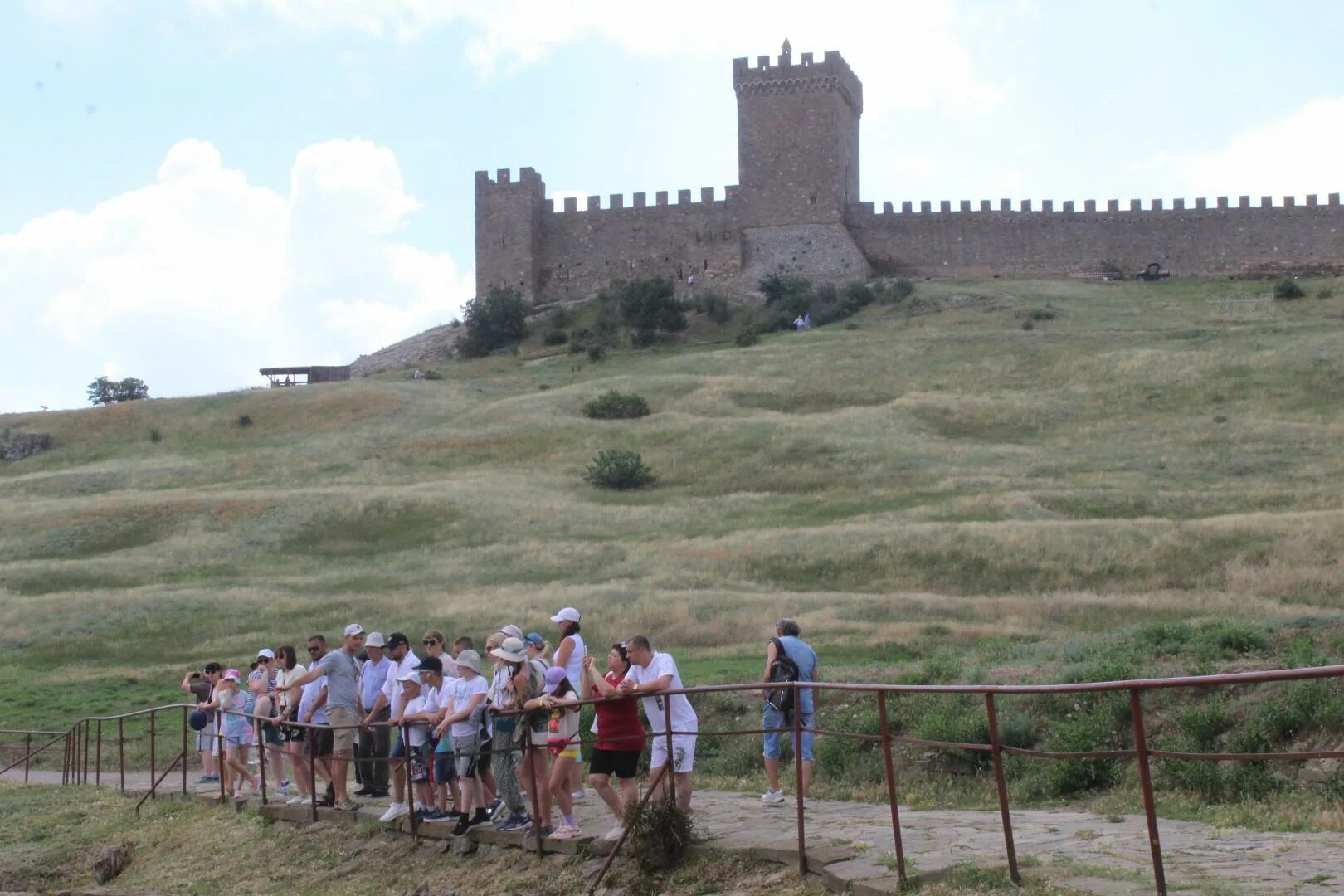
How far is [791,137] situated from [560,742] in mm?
63909

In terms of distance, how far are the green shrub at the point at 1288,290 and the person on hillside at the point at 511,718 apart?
199ft

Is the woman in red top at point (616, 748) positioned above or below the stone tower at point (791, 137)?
below

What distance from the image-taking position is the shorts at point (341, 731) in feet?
43.4

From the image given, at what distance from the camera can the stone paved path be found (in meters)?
7.53

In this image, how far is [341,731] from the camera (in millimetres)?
13352

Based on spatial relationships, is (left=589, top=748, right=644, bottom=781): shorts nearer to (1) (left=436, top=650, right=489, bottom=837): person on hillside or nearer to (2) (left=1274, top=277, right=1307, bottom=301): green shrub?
(1) (left=436, top=650, right=489, bottom=837): person on hillside

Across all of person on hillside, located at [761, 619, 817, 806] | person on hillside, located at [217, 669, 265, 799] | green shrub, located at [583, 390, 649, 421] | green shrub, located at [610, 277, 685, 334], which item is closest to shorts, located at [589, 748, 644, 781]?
person on hillside, located at [761, 619, 817, 806]

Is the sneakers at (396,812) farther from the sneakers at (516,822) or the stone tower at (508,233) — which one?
the stone tower at (508,233)

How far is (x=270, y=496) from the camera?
41906 millimetres

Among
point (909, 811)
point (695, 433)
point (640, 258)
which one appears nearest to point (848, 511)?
point (695, 433)

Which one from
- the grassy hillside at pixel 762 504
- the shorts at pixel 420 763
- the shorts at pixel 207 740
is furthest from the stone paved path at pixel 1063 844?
the shorts at pixel 207 740

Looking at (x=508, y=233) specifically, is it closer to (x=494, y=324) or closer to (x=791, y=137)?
(x=494, y=324)

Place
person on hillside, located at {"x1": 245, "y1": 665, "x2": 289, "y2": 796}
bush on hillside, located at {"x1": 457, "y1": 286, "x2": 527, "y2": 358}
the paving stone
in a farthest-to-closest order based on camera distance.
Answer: bush on hillside, located at {"x1": 457, "y1": 286, "x2": 527, "y2": 358}
person on hillside, located at {"x1": 245, "y1": 665, "x2": 289, "y2": 796}
the paving stone

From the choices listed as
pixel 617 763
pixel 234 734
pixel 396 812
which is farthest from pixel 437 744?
pixel 234 734
